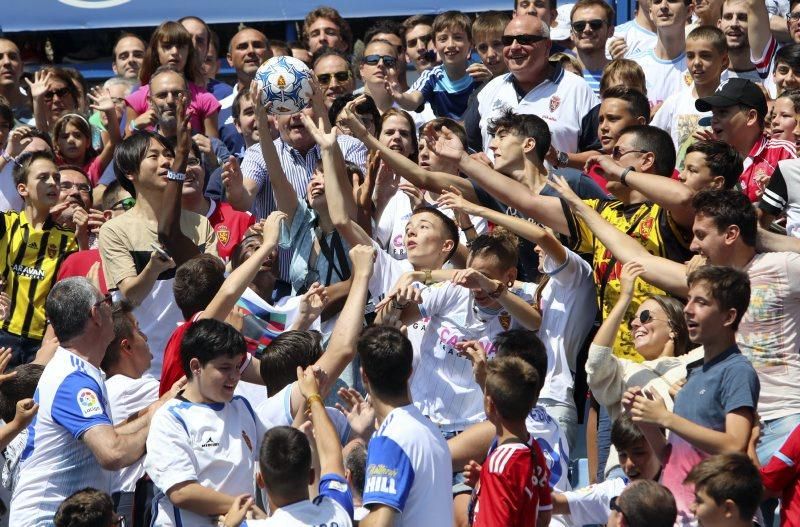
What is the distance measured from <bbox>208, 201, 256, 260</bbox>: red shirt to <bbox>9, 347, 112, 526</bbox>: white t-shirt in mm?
2832

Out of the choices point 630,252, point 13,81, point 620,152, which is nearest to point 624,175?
point 620,152

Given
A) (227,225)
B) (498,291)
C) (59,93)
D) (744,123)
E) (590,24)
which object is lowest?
(227,225)

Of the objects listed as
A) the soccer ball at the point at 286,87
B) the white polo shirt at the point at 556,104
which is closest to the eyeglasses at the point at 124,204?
the soccer ball at the point at 286,87

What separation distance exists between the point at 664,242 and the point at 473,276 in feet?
3.85

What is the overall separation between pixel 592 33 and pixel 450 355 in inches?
165

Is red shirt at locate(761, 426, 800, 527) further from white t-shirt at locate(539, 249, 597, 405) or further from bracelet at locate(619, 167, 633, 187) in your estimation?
bracelet at locate(619, 167, 633, 187)

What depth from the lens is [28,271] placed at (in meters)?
9.45

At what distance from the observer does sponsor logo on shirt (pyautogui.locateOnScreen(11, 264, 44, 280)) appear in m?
9.43

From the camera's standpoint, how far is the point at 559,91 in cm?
970

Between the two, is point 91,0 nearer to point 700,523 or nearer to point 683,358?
point 683,358

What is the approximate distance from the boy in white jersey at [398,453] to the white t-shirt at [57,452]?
142cm

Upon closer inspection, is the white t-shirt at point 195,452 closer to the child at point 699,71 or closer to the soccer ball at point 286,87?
the soccer ball at point 286,87

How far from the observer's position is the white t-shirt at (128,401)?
694cm

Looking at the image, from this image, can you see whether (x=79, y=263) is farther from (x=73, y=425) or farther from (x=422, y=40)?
(x=422, y=40)
